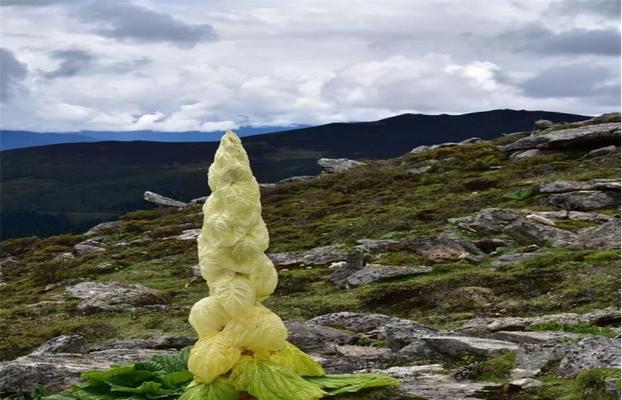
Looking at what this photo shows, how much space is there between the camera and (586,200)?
3925cm

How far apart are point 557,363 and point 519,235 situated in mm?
21376

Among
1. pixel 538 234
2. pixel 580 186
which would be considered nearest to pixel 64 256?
pixel 580 186

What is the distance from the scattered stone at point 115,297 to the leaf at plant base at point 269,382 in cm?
2140

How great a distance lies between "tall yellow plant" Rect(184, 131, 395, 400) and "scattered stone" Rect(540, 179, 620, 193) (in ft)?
118

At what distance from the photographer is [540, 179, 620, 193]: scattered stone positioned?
136ft

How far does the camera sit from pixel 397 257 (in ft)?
104

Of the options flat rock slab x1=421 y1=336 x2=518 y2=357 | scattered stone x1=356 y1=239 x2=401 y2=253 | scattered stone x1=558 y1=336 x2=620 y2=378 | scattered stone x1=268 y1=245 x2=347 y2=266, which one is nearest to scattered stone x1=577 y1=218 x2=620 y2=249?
scattered stone x1=356 y1=239 x2=401 y2=253

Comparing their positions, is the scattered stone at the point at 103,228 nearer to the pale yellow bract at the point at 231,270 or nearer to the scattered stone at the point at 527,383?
the scattered stone at the point at 527,383

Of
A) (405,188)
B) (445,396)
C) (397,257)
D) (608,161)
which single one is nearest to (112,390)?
(445,396)

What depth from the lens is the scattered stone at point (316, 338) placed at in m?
15.3

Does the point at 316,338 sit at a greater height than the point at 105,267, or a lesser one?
greater

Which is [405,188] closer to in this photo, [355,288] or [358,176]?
[358,176]

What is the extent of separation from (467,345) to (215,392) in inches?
250

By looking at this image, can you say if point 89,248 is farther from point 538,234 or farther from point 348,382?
point 348,382
